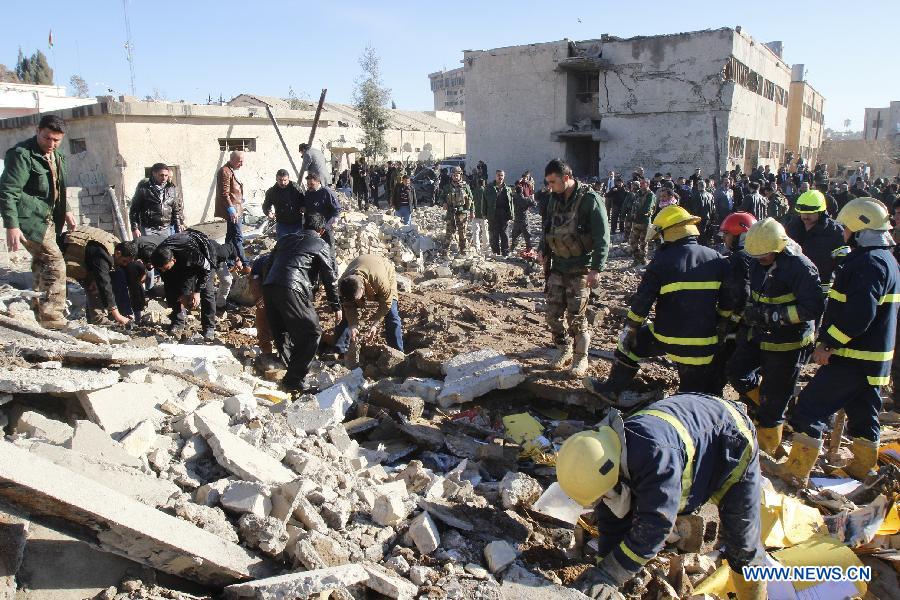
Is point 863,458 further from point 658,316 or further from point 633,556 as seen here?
point 633,556

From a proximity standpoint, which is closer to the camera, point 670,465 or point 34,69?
point 670,465

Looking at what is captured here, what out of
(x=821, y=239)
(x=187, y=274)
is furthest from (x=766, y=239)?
(x=187, y=274)

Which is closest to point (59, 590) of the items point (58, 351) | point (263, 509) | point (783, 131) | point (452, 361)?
point (263, 509)

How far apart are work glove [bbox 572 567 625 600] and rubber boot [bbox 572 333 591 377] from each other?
2.75 meters

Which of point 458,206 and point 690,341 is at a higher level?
point 458,206

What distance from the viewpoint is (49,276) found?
16.8 feet

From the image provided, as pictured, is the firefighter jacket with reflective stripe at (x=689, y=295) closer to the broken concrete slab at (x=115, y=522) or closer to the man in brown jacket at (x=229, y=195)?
the broken concrete slab at (x=115, y=522)

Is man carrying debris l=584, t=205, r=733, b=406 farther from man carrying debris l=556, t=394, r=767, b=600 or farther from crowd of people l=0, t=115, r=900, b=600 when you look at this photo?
man carrying debris l=556, t=394, r=767, b=600

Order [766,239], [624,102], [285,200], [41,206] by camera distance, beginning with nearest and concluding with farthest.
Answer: [766,239] < [41,206] < [285,200] < [624,102]

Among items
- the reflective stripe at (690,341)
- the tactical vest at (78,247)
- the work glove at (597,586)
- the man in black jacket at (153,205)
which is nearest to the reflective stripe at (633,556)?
the work glove at (597,586)

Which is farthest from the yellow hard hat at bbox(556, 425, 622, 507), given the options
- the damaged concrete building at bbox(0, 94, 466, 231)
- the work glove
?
the damaged concrete building at bbox(0, 94, 466, 231)

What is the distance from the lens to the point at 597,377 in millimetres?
5270

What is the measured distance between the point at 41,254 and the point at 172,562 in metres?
3.74

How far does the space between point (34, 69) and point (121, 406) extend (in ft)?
168
